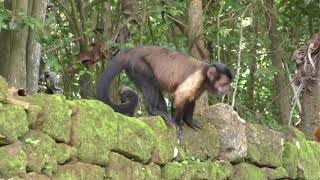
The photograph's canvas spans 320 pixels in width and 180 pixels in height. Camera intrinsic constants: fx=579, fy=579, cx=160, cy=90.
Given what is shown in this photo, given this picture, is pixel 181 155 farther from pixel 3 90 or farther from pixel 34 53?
pixel 3 90

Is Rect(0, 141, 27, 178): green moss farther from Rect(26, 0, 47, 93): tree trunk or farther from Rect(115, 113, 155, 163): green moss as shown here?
Rect(26, 0, 47, 93): tree trunk

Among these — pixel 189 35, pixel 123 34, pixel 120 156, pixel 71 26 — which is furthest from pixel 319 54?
pixel 120 156

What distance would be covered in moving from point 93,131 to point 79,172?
12.5 inches

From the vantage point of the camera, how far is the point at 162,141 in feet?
14.2

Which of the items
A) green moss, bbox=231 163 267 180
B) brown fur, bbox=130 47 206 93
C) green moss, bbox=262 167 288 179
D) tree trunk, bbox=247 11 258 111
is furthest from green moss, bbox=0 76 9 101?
tree trunk, bbox=247 11 258 111

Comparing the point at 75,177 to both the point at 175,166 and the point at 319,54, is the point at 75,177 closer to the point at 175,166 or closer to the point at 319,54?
the point at 175,166

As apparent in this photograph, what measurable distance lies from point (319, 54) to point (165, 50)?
286cm

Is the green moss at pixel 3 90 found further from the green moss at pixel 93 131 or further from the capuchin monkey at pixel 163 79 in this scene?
the capuchin monkey at pixel 163 79

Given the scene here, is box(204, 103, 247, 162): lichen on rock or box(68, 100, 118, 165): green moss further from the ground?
box(68, 100, 118, 165): green moss

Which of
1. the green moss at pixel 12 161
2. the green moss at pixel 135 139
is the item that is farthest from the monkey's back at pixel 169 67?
the green moss at pixel 12 161

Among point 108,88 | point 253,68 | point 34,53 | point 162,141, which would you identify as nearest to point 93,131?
point 162,141

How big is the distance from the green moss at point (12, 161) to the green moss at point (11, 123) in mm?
43

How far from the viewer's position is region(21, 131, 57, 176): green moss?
301 centimetres

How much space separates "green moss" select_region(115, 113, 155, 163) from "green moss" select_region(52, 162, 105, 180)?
309 millimetres
